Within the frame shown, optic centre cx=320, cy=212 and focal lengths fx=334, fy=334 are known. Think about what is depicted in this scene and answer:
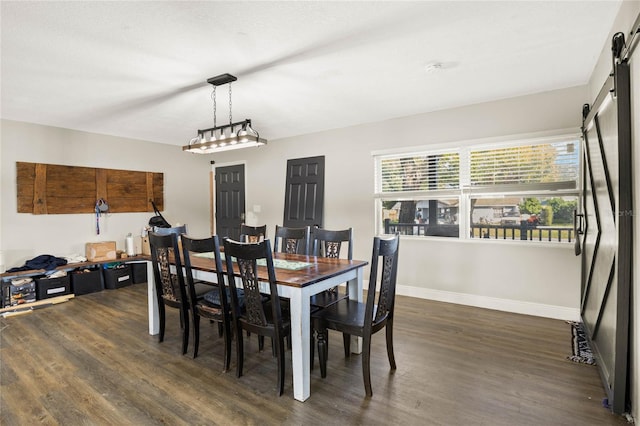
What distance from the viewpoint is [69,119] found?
15.2 feet

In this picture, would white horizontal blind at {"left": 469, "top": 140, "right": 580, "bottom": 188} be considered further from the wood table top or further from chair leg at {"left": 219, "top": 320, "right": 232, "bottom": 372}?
chair leg at {"left": 219, "top": 320, "right": 232, "bottom": 372}

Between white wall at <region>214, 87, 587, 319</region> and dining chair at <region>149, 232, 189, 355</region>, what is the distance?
9.47 ft

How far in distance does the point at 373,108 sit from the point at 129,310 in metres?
4.01

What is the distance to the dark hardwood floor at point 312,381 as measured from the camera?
2070mm

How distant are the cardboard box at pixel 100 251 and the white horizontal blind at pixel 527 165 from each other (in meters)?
5.53

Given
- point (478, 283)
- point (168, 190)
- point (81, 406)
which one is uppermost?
point (168, 190)

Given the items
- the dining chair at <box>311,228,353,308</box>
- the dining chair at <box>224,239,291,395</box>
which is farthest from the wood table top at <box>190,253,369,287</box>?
the dining chair at <box>311,228,353,308</box>

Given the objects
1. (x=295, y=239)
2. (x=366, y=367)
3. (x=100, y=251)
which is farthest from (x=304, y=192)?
(x=366, y=367)

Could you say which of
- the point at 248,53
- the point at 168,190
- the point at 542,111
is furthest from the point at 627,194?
the point at 168,190

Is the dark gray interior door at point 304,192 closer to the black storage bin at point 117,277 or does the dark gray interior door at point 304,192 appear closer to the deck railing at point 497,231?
the deck railing at point 497,231

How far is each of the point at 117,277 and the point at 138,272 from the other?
350 mm

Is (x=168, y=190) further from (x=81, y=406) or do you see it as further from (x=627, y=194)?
(x=627, y=194)

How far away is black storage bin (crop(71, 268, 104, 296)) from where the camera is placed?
15.8 feet

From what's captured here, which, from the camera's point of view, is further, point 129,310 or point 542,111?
point 129,310
